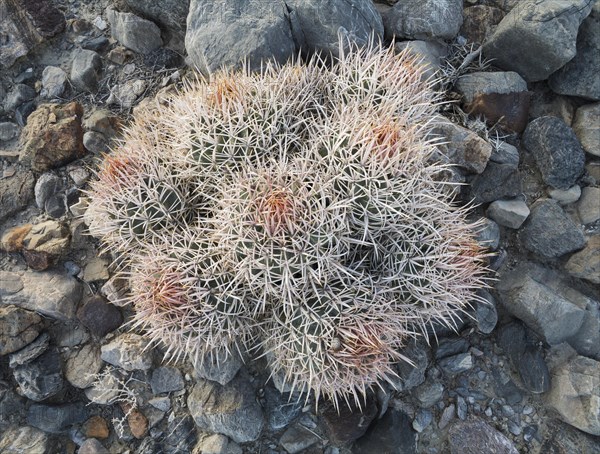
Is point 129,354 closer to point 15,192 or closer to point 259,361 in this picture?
point 259,361

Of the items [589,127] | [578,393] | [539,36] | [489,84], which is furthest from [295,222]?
[589,127]

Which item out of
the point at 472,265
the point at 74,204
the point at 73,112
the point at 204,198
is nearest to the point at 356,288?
the point at 472,265

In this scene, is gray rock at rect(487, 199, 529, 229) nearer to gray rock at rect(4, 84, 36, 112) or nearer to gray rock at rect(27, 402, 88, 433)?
gray rock at rect(27, 402, 88, 433)

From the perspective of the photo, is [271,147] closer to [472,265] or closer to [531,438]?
[472,265]

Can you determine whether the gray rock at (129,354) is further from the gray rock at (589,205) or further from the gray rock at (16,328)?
the gray rock at (589,205)

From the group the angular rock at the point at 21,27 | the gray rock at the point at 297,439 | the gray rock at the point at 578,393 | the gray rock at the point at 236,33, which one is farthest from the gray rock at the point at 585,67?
the angular rock at the point at 21,27

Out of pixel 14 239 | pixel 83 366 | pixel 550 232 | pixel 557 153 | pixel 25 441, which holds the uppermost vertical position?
pixel 557 153
